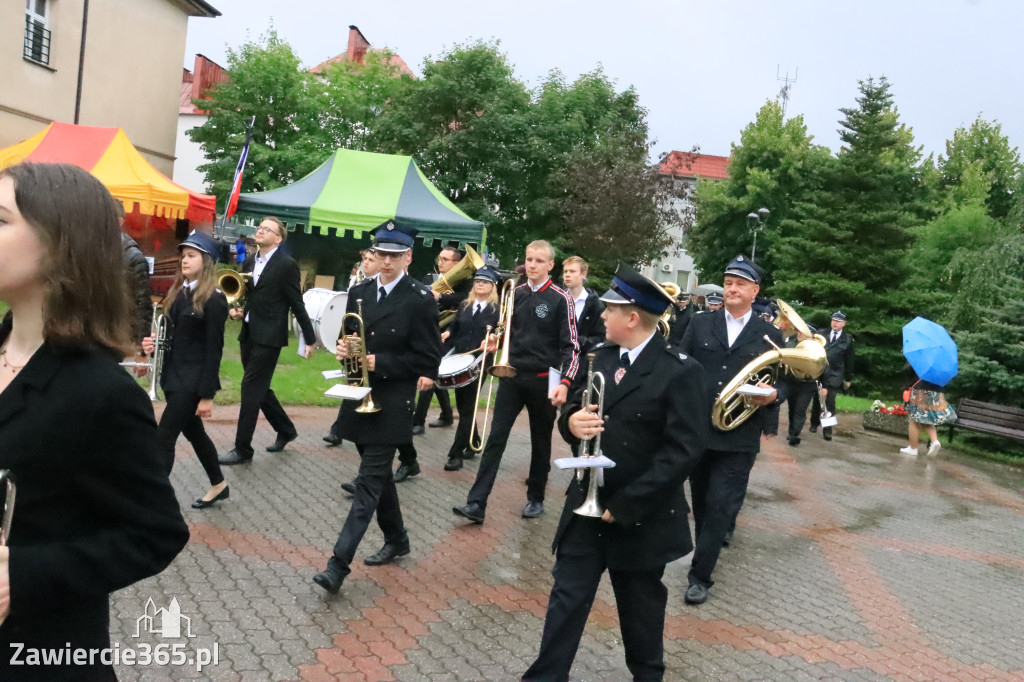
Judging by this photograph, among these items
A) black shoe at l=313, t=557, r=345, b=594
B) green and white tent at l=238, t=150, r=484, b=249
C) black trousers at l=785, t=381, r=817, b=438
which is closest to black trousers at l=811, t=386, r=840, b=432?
black trousers at l=785, t=381, r=817, b=438

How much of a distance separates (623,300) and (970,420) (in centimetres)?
1406

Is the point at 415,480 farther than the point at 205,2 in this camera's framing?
No

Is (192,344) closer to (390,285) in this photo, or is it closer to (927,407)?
(390,285)

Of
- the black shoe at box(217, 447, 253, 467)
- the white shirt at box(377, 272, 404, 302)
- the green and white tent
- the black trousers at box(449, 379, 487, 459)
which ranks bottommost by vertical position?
the black shoe at box(217, 447, 253, 467)

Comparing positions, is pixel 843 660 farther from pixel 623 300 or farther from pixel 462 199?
pixel 462 199

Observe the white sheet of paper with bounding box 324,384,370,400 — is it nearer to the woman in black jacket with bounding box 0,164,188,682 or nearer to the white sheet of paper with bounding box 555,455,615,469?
the white sheet of paper with bounding box 555,455,615,469

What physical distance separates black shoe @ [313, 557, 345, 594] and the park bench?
1360 centimetres

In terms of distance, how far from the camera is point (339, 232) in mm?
17969

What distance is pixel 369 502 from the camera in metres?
5.09

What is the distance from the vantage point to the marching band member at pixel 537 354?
23.2 feet

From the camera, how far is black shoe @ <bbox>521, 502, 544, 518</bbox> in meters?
7.25

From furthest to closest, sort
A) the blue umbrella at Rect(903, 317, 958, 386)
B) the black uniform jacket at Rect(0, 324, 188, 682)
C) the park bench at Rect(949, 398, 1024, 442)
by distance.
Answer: the park bench at Rect(949, 398, 1024, 442), the blue umbrella at Rect(903, 317, 958, 386), the black uniform jacket at Rect(0, 324, 188, 682)

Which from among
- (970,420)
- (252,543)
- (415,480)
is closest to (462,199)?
(970,420)

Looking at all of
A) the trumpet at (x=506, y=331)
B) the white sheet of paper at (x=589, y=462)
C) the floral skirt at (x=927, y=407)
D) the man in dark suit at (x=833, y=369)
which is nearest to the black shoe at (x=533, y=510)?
the trumpet at (x=506, y=331)
